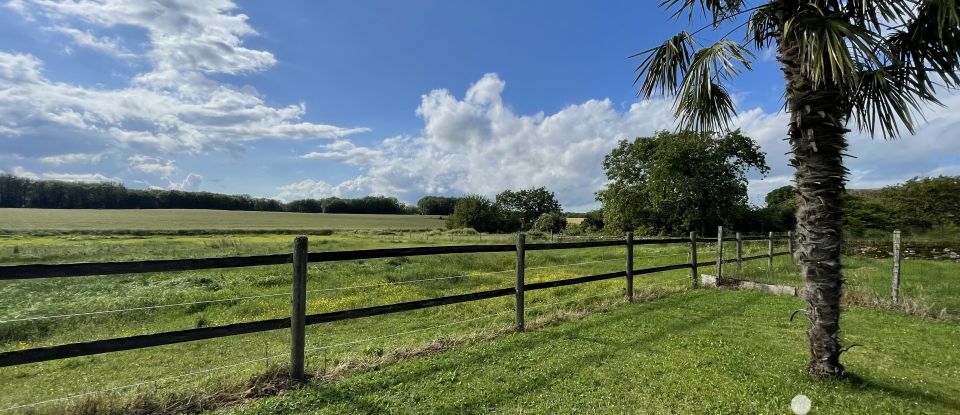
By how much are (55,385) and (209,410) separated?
3.48 metres

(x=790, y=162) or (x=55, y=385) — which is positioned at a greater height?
(x=790, y=162)

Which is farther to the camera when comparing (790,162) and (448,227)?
(448,227)

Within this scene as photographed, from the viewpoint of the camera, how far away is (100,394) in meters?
3.72

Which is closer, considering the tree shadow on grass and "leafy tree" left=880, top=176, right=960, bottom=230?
the tree shadow on grass

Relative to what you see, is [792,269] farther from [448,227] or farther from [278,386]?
[448,227]

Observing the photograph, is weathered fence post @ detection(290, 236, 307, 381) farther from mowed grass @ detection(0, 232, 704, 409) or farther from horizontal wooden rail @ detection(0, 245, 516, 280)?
mowed grass @ detection(0, 232, 704, 409)

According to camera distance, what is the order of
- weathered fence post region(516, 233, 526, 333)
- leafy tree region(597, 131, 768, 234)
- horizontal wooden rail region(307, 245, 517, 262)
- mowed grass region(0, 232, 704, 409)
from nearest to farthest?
1. horizontal wooden rail region(307, 245, 517, 262)
2. mowed grass region(0, 232, 704, 409)
3. weathered fence post region(516, 233, 526, 333)
4. leafy tree region(597, 131, 768, 234)

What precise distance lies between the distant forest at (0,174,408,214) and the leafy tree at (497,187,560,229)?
34379 millimetres

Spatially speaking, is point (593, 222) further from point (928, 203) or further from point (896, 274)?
point (896, 274)

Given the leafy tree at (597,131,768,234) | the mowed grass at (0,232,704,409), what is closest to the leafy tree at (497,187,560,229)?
the leafy tree at (597,131,768,234)

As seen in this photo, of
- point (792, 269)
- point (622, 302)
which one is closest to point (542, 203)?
point (792, 269)

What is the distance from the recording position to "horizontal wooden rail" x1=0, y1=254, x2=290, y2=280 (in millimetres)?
3287

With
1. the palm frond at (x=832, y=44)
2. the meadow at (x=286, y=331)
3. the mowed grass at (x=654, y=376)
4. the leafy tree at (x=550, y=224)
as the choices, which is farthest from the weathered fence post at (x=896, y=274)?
the leafy tree at (x=550, y=224)

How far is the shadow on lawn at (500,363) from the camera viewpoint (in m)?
3.91
